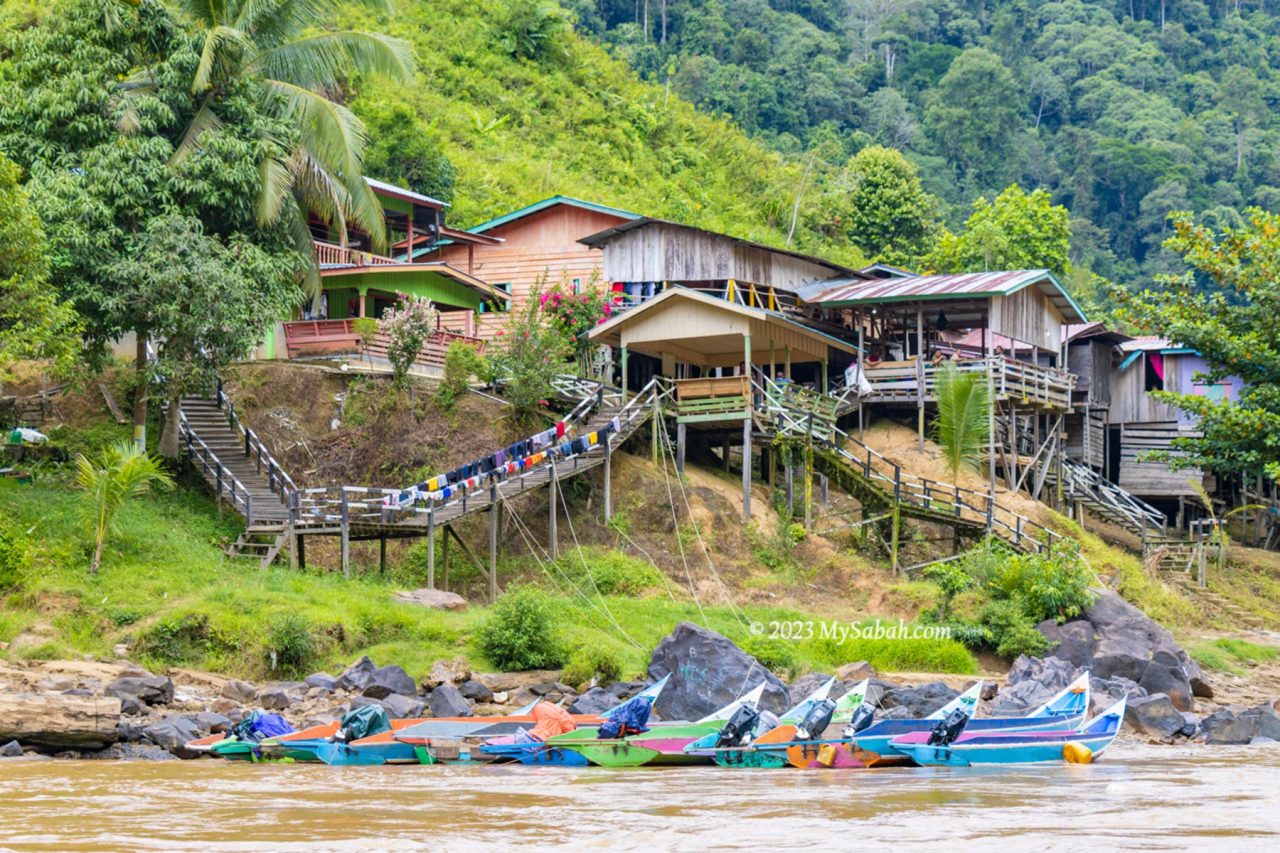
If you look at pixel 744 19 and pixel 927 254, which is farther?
pixel 744 19

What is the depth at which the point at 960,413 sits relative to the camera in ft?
112

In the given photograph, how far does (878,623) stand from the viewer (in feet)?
94.7

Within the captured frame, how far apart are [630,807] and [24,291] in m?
A: 16.6

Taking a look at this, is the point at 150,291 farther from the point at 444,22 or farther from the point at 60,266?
the point at 444,22

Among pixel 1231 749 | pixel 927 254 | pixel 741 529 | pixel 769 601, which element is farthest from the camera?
pixel 927 254

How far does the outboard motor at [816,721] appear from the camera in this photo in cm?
2042

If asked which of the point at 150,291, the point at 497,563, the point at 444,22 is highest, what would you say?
the point at 444,22

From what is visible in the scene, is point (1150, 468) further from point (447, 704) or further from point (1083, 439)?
point (447, 704)

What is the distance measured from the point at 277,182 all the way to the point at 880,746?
18328 mm

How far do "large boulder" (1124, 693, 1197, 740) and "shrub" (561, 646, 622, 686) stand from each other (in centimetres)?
790

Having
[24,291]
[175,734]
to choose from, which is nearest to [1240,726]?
[175,734]

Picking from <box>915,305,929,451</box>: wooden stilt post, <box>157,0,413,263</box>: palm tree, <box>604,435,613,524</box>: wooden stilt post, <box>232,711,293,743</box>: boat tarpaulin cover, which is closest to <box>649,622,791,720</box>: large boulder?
<box>232,711,293,743</box>: boat tarpaulin cover

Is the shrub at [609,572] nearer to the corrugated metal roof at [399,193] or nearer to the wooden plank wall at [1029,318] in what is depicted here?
the wooden plank wall at [1029,318]

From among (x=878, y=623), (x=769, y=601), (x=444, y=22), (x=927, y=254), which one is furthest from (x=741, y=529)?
(x=444, y=22)
